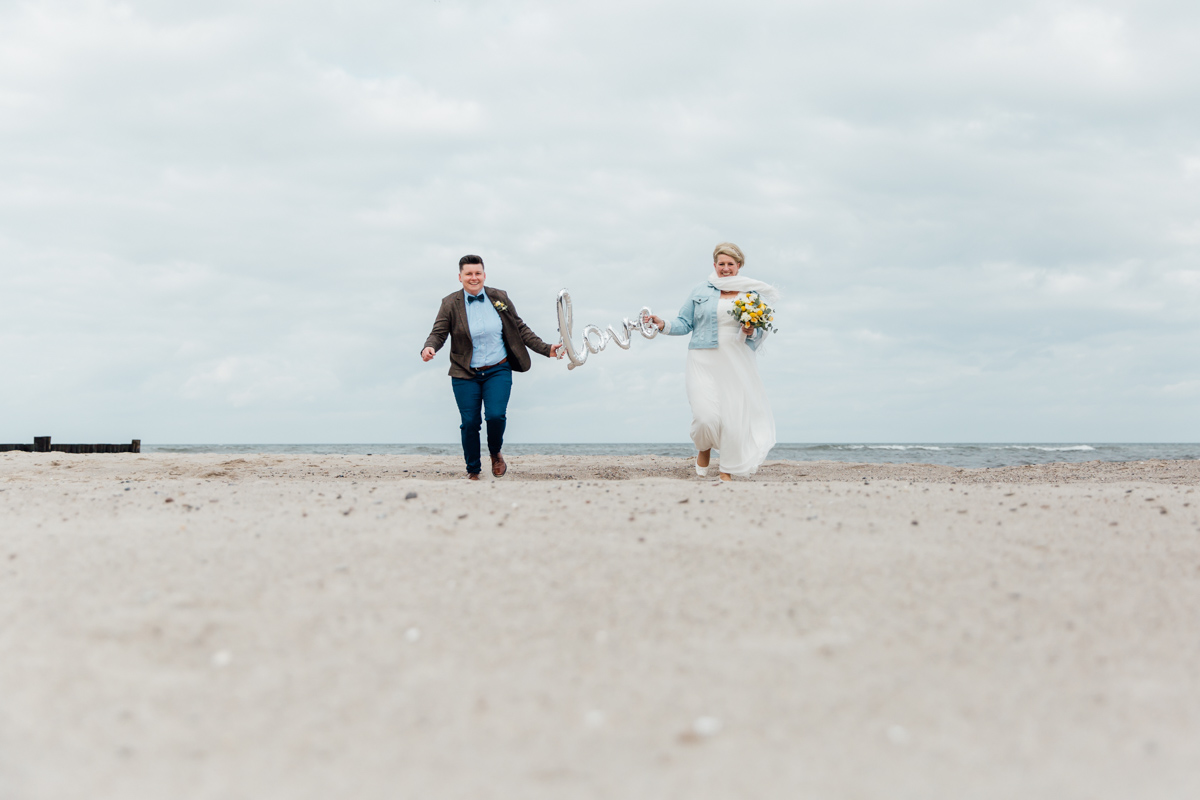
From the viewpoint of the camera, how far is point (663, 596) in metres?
3.12

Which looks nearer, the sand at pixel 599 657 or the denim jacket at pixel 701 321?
the sand at pixel 599 657

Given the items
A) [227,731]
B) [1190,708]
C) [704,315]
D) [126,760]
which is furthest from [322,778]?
[704,315]

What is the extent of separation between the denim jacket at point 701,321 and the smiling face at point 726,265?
0.17m

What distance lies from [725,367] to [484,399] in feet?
8.62

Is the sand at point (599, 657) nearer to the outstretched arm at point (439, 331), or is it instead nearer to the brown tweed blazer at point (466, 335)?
the outstretched arm at point (439, 331)

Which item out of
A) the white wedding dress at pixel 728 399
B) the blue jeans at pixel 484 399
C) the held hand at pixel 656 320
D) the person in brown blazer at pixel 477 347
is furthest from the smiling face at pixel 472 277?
the white wedding dress at pixel 728 399

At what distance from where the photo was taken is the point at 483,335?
828 centimetres

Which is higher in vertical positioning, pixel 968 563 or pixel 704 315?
pixel 704 315

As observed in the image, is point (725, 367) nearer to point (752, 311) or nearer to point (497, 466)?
point (752, 311)

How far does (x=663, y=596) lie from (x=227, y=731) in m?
1.61

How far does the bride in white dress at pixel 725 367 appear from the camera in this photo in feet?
26.6

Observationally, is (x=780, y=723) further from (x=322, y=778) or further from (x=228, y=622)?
(x=228, y=622)

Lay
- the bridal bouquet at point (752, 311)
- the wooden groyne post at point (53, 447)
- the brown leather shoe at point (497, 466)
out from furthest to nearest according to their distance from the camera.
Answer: the wooden groyne post at point (53, 447)
the brown leather shoe at point (497, 466)
the bridal bouquet at point (752, 311)

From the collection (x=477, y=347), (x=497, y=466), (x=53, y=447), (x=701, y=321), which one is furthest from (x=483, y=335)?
(x=53, y=447)
